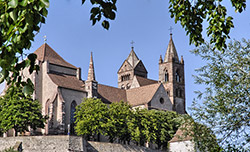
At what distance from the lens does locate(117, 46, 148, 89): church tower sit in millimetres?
96875

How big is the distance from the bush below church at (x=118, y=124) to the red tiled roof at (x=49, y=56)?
10.0 m

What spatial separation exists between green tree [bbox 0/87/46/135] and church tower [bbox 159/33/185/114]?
129ft

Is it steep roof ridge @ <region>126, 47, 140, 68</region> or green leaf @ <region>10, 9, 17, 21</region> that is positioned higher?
steep roof ridge @ <region>126, 47, 140, 68</region>

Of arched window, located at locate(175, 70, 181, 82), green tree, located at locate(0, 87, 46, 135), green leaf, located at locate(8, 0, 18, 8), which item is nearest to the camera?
green leaf, located at locate(8, 0, 18, 8)

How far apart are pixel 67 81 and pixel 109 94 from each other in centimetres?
1008

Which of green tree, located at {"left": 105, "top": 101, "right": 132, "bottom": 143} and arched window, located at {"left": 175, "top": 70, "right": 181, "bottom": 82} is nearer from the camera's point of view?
green tree, located at {"left": 105, "top": 101, "right": 132, "bottom": 143}

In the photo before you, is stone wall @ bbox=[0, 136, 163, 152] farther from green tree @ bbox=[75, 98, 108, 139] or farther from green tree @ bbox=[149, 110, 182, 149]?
green tree @ bbox=[149, 110, 182, 149]

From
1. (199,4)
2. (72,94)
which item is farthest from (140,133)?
(199,4)

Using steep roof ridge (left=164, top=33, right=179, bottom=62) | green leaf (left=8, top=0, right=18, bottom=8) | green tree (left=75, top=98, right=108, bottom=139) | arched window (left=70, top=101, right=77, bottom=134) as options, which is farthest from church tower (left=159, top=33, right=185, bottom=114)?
green leaf (left=8, top=0, right=18, bottom=8)

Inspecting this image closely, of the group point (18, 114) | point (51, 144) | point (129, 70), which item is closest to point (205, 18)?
point (51, 144)

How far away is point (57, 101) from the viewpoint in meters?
59.4

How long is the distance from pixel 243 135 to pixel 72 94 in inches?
1958

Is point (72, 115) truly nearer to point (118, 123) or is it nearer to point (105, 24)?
point (118, 123)

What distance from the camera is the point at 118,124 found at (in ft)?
176
